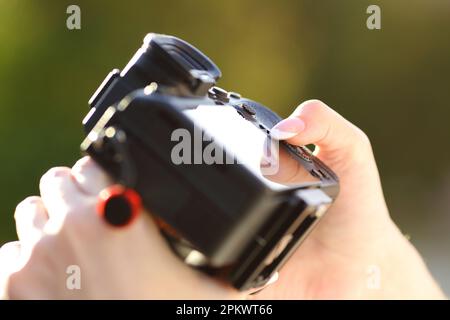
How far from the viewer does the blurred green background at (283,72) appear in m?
2.66

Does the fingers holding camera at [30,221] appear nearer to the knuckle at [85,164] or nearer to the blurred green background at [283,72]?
the knuckle at [85,164]

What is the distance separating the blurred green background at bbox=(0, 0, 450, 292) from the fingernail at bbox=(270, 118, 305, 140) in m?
1.83

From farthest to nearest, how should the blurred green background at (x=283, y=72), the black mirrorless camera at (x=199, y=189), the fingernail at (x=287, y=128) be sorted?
the blurred green background at (x=283, y=72) → the fingernail at (x=287, y=128) → the black mirrorless camera at (x=199, y=189)

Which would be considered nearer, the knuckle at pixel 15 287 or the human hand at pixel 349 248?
the knuckle at pixel 15 287

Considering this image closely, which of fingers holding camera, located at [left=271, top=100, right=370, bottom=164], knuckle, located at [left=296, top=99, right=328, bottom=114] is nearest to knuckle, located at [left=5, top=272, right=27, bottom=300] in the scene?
fingers holding camera, located at [left=271, top=100, right=370, bottom=164]

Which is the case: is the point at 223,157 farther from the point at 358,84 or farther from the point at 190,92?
the point at 358,84

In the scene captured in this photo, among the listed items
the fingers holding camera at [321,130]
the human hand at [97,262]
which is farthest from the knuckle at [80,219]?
the fingers holding camera at [321,130]

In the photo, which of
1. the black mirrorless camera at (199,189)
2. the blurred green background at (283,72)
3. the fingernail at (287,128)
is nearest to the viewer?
the black mirrorless camera at (199,189)

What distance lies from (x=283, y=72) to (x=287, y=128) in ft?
6.81

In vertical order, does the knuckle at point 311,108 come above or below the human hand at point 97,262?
above

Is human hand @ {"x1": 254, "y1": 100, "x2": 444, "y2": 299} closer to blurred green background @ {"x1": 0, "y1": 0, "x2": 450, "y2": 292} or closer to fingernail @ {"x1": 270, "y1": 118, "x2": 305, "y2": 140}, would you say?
fingernail @ {"x1": 270, "y1": 118, "x2": 305, "y2": 140}

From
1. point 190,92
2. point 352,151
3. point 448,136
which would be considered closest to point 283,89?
point 448,136

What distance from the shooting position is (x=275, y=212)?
60 centimetres

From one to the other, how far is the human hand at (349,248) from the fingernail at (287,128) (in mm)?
35
